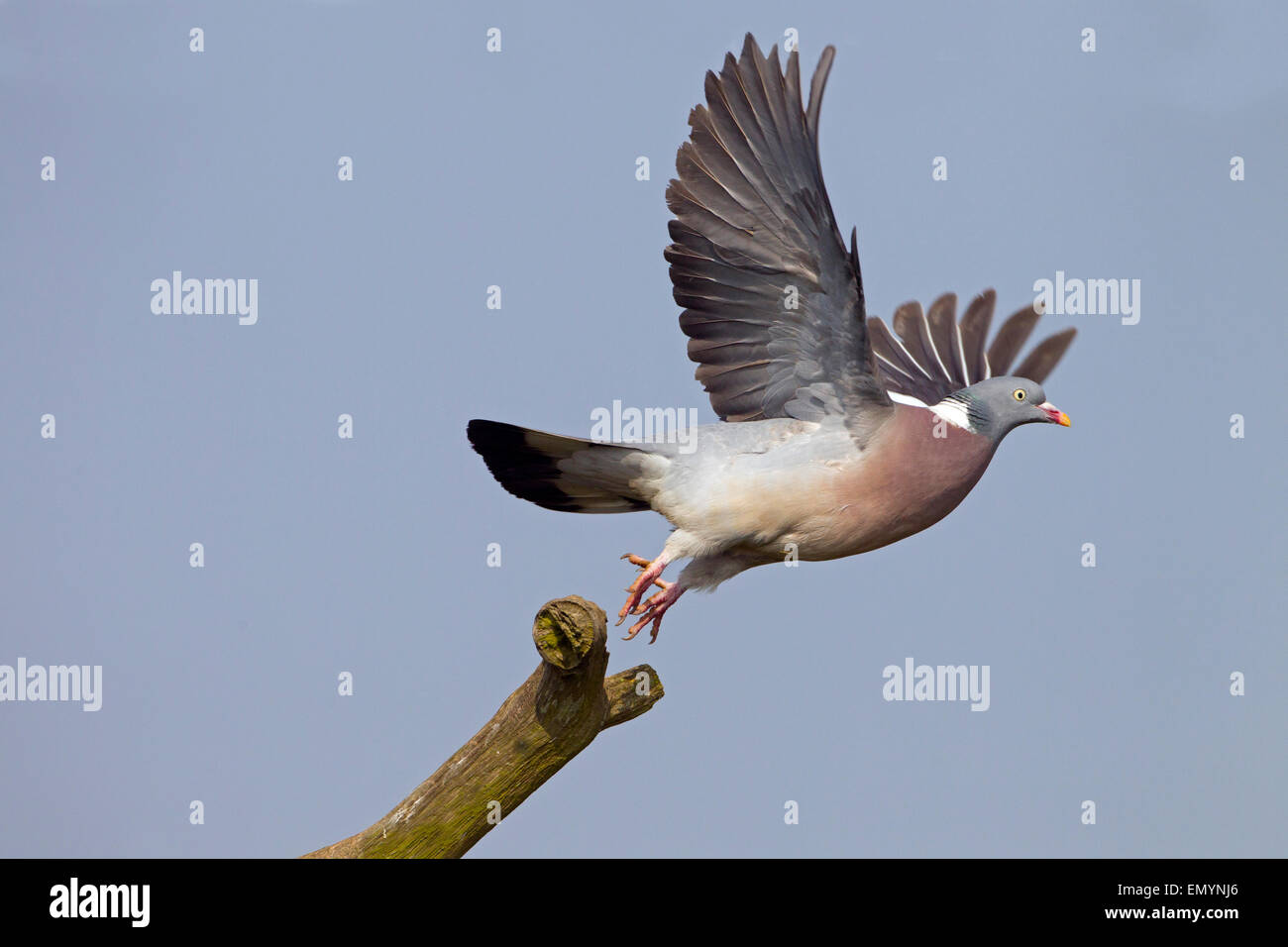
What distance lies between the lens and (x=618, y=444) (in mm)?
5844

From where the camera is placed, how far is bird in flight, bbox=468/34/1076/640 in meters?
5.63

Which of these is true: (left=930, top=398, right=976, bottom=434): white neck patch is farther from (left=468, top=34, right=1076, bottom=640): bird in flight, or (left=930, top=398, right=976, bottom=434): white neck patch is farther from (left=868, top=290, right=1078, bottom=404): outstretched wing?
(left=868, top=290, right=1078, bottom=404): outstretched wing

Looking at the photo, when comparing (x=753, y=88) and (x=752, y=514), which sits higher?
(x=753, y=88)

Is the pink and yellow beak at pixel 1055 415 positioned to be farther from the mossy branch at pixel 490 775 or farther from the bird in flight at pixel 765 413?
the mossy branch at pixel 490 775

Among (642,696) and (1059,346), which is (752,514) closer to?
(642,696)

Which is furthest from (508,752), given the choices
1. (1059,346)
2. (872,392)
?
(1059,346)

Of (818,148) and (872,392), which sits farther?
(872,392)

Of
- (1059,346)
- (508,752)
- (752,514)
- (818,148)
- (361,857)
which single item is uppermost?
(818,148)

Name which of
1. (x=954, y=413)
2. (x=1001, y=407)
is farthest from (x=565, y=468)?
(x=1001, y=407)

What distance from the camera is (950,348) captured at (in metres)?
7.93

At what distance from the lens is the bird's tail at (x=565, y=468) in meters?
5.83

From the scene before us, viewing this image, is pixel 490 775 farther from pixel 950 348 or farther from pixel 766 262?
pixel 950 348

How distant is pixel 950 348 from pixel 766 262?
8.11 ft
